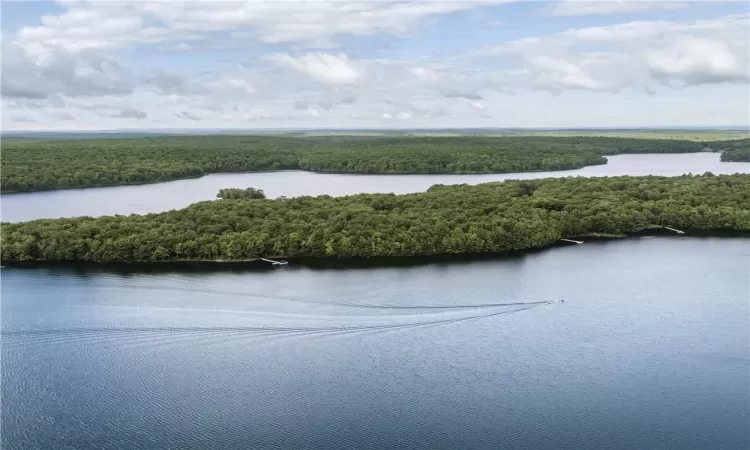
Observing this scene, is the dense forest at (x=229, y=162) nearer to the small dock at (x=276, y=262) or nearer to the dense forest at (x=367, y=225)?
the dense forest at (x=367, y=225)

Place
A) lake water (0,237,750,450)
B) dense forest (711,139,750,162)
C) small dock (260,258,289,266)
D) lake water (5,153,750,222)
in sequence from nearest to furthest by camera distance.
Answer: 1. lake water (0,237,750,450)
2. small dock (260,258,289,266)
3. lake water (5,153,750,222)
4. dense forest (711,139,750,162)

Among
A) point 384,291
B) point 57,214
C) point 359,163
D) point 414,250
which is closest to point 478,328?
point 384,291

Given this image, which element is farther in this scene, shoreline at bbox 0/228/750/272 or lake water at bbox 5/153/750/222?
lake water at bbox 5/153/750/222

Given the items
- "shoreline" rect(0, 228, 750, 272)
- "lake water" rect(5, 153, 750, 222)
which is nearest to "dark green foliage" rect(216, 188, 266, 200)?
"lake water" rect(5, 153, 750, 222)

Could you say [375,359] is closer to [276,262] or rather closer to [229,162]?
[276,262]

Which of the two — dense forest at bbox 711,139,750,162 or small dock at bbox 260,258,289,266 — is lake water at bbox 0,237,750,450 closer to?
small dock at bbox 260,258,289,266

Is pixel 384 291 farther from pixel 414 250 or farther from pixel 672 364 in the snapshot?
pixel 672 364
